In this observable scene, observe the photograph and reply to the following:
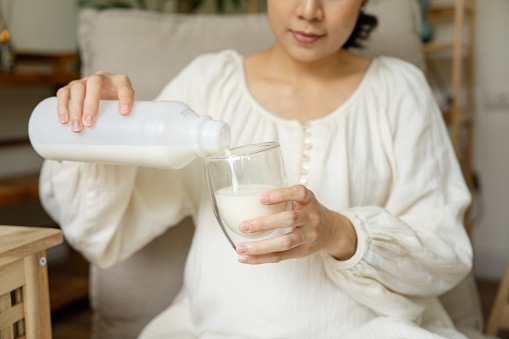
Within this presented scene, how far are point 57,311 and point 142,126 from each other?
68.6 inches

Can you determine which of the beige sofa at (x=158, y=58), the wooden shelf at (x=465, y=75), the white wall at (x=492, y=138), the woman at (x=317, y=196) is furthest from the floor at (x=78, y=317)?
the woman at (x=317, y=196)

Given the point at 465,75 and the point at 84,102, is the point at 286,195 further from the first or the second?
the point at 465,75

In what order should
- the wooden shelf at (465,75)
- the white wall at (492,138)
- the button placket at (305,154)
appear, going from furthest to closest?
the white wall at (492,138) → the wooden shelf at (465,75) → the button placket at (305,154)

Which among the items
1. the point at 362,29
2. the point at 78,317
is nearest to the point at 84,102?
the point at 362,29

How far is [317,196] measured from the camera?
36.8 inches

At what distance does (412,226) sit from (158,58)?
0.68 meters

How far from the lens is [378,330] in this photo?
810 millimetres

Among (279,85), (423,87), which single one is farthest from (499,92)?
(279,85)

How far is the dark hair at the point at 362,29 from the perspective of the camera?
1151 millimetres

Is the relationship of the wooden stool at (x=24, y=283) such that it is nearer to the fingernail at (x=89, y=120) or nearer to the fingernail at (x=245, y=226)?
the fingernail at (x=89, y=120)

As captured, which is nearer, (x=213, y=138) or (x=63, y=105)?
(x=213, y=138)

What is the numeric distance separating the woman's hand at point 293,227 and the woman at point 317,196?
0.03 m

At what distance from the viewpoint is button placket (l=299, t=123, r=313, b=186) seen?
3.06ft

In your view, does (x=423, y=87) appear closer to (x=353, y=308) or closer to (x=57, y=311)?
(x=353, y=308)
